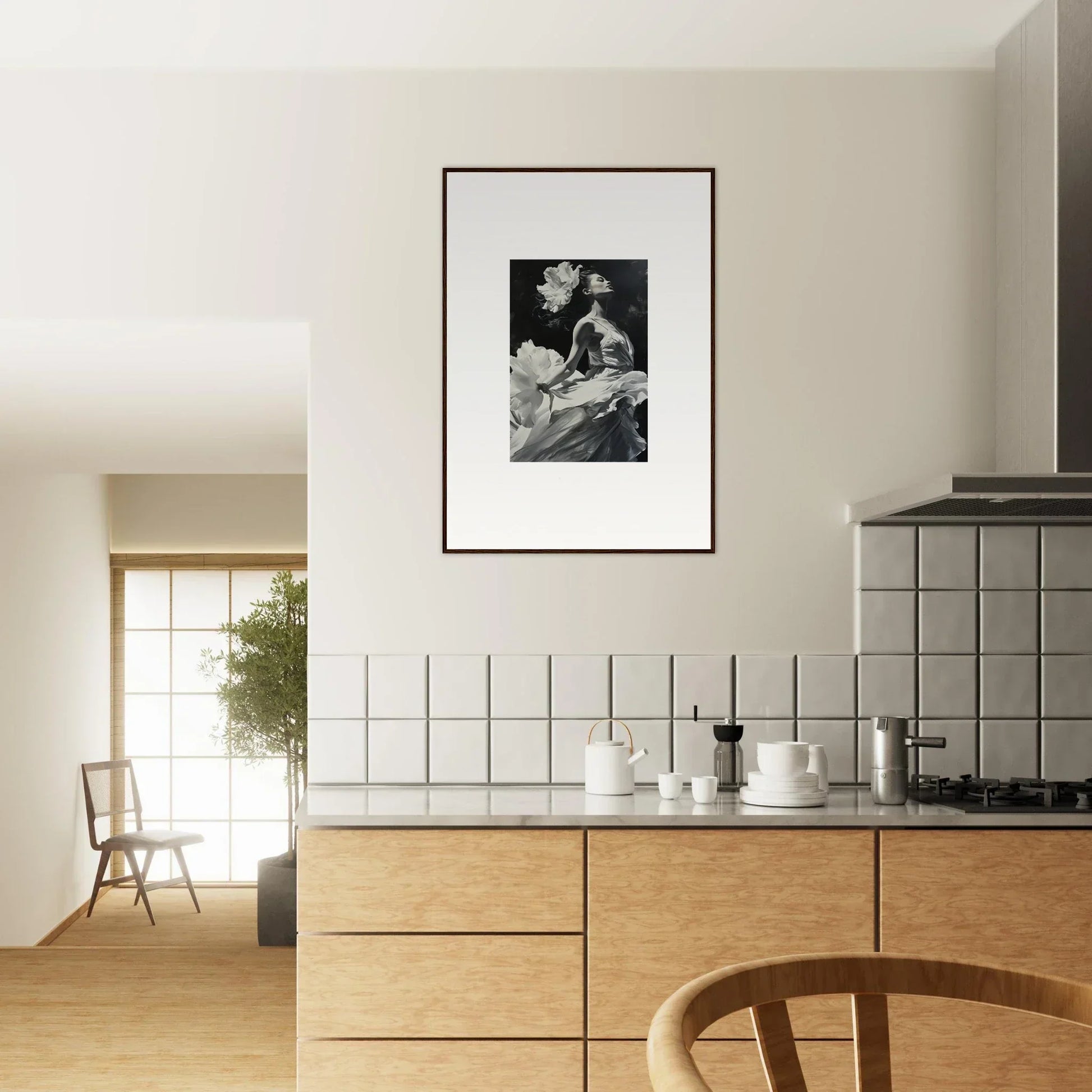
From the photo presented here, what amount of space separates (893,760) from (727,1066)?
0.73 m

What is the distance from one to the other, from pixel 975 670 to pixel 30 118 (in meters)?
2.77

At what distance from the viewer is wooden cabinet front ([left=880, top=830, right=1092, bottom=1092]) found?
213 centimetres

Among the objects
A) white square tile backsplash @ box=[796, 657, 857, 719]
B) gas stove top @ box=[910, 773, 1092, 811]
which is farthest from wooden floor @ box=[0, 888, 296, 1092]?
gas stove top @ box=[910, 773, 1092, 811]

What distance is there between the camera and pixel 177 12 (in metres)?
2.47

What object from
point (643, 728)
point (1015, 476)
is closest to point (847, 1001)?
point (643, 728)

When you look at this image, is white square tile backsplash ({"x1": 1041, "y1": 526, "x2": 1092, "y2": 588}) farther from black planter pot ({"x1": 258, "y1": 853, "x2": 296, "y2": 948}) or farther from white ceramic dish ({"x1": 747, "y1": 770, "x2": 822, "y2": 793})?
black planter pot ({"x1": 258, "y1": 853, "x2": 296, "y2": 948})

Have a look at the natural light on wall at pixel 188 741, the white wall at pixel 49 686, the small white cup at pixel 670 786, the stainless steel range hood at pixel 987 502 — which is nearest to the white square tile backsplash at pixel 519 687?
the small white cup at pixel 670 786

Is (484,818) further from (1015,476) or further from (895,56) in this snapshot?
(895,56)

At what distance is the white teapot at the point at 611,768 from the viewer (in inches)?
95.1

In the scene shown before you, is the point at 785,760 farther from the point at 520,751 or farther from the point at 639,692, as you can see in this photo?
the point at 520,751

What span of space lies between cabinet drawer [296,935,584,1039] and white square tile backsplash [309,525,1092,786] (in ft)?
1.76

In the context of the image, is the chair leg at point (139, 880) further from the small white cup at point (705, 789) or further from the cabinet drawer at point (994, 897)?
the cabinet drawer at point (994, 897)

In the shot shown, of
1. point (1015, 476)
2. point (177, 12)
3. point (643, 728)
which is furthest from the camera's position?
point (643, 728)

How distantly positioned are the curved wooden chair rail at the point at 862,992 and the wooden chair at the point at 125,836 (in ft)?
20.5
